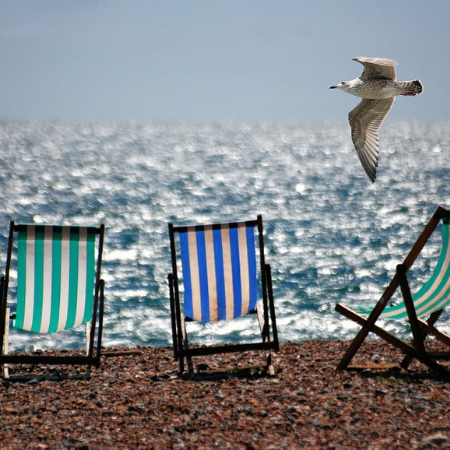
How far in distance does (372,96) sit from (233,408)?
4528 millimetres

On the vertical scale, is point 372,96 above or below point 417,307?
above

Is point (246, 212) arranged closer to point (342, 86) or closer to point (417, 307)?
point (342, 86)

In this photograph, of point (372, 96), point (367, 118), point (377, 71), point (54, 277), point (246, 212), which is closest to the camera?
point (54, 277)

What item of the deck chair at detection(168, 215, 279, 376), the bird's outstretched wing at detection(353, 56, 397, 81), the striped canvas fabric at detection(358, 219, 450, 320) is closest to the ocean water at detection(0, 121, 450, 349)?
the bird's outstretched wing at detection(353, 56, 397, 81)

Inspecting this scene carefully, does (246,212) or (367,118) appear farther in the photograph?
(246,212)

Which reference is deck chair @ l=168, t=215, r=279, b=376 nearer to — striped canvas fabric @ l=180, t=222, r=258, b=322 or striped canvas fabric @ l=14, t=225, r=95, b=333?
striped canvas fabric @ l=180, t=222, r=258, b=322

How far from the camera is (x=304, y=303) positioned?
15750 mm

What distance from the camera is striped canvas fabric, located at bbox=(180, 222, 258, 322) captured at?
4688 mm

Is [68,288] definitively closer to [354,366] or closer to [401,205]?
[354,366]

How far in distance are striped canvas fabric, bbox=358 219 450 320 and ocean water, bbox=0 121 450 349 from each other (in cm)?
812

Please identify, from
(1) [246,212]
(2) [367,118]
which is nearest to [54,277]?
(2) [367,118]

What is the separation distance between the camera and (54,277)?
4680 mm

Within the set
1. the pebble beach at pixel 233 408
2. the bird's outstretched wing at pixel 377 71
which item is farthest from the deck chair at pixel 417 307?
the bird's outstretched wing at pixel 377 71

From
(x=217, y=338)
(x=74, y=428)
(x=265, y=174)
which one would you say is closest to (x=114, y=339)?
(x=217, y=338)
